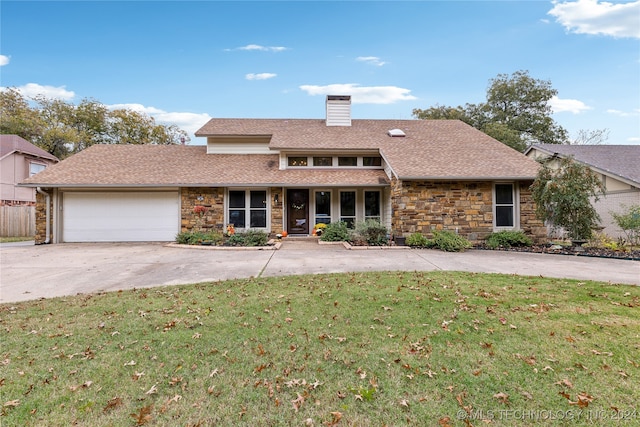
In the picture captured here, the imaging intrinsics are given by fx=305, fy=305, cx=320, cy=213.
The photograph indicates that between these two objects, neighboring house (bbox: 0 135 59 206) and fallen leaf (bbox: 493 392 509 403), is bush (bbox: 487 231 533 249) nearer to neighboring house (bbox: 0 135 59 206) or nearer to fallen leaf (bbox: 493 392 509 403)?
fallen leaf (bbox: 493 392 509 403)

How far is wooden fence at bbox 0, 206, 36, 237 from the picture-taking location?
16359 mm

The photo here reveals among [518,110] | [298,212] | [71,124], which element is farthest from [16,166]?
[518,110]

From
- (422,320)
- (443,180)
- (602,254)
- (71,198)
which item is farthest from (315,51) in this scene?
(422,320)

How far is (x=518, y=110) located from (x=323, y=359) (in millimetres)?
32255

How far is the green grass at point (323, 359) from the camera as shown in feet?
7.74

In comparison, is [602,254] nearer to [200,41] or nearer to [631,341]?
[631,341]

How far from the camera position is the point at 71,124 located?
28.7m

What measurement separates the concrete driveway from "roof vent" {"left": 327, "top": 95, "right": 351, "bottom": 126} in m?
8.82

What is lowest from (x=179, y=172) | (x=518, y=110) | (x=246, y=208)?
(x=246, y=208)

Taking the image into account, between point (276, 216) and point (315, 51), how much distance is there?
9422mm

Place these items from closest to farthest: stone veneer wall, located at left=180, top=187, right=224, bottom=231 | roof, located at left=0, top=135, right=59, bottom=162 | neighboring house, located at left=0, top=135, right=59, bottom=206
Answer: stone veneer wall, located at left=180, top=187, right=224, bottom=231 → neighboring house, located at left=0, top=135, right=59, bottom=206 → roof, located at left=0, top=135, right=59, bottom=162

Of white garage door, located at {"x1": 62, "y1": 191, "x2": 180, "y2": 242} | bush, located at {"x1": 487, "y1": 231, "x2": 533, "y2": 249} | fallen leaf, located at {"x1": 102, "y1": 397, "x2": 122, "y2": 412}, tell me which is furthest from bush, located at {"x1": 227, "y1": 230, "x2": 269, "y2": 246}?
fallen leaf, located at {"x1": 102, "y1": 397, "x2": 122, "y2": 412}

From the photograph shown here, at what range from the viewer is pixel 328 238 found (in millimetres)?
12000

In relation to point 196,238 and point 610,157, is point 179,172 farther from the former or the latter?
point 610,157
